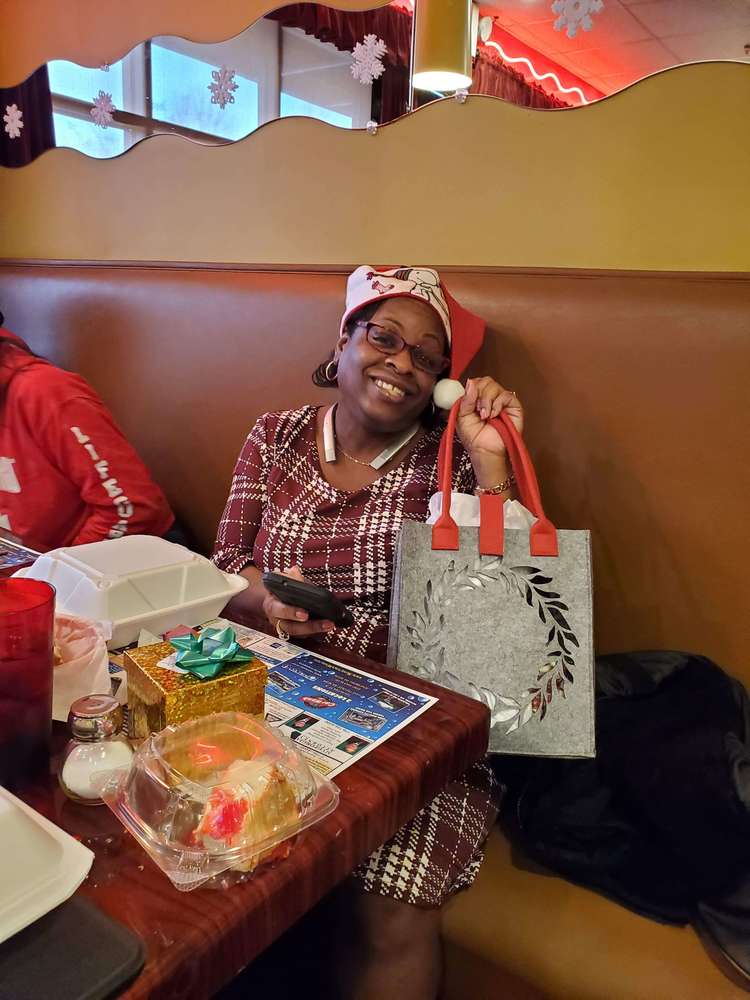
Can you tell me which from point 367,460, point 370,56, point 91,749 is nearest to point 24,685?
point 91,749

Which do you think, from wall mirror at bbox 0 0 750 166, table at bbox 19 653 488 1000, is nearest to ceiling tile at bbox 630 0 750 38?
wall mirror at bbox 0 0 750 166

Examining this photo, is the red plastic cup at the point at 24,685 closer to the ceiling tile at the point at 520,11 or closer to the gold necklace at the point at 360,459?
the gold necklace at the point at 360,459

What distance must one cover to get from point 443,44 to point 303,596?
4.48ft

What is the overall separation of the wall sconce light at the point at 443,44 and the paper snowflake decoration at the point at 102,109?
3.68ft

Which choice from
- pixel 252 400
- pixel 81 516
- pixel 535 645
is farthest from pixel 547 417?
pixel 81 516

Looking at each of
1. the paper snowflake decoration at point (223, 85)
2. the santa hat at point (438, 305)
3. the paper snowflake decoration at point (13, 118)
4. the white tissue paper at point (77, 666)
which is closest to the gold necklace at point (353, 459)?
the santa hat at point (438, 305)

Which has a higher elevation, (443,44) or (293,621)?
(443,44)

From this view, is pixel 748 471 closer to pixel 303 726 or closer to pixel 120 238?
pixel 303 726

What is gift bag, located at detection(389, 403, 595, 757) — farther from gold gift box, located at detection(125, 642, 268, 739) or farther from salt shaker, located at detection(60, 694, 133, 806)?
salt shaker, located at detection(60, 694, 133, 806)

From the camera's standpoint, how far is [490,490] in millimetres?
1307

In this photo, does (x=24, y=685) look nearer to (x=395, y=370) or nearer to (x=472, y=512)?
(x=472, y=512)

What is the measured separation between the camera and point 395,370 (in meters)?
1.40

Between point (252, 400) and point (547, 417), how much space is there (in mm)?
725

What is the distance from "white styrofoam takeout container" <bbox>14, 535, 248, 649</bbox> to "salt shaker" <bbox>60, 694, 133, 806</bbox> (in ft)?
0.72
